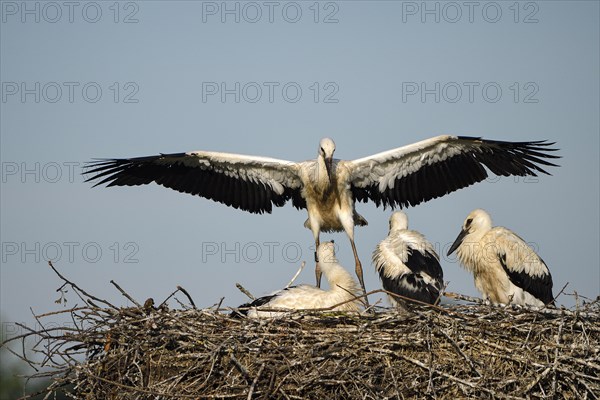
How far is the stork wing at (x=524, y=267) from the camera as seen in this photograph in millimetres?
6938

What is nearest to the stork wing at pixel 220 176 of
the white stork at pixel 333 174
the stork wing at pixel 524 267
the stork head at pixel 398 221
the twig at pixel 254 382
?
the white stork at pixel 333 174

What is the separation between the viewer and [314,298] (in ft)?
19.5

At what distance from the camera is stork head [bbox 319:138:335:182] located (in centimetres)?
732

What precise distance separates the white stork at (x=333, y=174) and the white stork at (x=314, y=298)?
113 cm

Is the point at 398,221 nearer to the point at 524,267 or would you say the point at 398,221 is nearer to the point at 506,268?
the point at 506,268

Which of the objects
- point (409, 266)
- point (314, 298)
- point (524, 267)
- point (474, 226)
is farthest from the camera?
point (474, 226)

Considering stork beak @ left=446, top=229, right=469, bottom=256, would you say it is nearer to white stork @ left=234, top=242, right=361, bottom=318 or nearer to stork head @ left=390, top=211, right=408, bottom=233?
stork head @ left=390, top=211, right=408, bottom=233

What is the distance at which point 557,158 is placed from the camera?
24.1 ft

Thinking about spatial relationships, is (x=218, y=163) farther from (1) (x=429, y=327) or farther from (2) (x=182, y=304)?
(1) (x=429, y=327)

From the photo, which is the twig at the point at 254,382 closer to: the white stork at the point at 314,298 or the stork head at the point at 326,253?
the white stork at the point at 314,298

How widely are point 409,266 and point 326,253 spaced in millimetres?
740

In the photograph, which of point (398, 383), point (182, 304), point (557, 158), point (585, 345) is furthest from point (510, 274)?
point (182, 304)

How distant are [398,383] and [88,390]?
1898 millimetres

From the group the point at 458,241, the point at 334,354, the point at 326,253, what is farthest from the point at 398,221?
the point at 334,354
